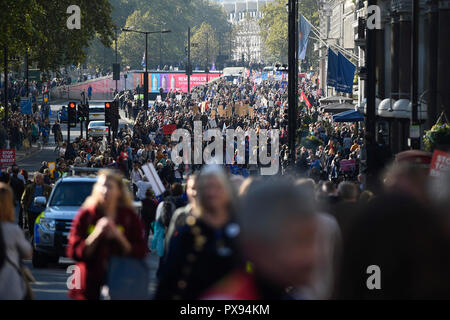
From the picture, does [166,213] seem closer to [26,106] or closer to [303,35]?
[303,35]

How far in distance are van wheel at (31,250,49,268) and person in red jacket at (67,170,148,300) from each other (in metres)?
9.14

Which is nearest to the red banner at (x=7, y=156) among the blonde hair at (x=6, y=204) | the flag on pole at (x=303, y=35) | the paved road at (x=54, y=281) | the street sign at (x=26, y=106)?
the paved road at (x=54, y=281)

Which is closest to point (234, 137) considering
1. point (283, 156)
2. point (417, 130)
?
point (283, 156)

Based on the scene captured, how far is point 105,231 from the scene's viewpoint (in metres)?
8.14

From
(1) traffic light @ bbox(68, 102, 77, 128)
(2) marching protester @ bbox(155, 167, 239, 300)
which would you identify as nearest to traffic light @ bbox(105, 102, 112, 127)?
(1) traffic light @ bbox(68, 102, 77, 128)

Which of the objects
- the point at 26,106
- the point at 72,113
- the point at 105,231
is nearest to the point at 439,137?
the point at 105,231

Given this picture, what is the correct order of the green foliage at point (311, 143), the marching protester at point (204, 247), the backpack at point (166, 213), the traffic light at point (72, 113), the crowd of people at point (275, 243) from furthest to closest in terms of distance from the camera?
the traffic light at point (72, 113) < the green foliage at point (311, 143) < the backpack at point (166, 213) < the marching protester at point (204, 247) < the crowd of people at point (275, 243)

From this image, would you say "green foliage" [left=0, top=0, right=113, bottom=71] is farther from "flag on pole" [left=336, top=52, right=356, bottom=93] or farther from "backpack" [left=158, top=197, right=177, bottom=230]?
"backpack" [left=158, top=197, right=177, bottom=230]

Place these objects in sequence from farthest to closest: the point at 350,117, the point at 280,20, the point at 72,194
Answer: the point at 280,20 < the point at 350,117 < the point at 72,194

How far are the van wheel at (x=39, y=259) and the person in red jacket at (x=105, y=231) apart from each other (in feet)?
30.0

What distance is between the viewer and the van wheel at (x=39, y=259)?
1756 cm

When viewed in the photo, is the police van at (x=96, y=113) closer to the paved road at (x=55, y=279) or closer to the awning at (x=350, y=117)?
the awning at (x=350, y=117)

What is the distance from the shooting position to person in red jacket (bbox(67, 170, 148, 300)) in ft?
26.7

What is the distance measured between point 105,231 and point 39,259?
385 inches
